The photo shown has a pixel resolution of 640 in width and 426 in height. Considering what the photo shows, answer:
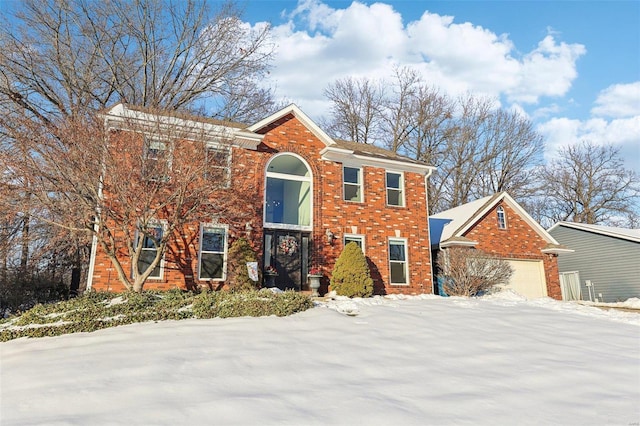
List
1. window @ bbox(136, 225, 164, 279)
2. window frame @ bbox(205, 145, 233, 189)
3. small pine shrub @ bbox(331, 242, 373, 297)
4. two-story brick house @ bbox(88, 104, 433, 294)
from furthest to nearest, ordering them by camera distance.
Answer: small pine shrub @ bbox(331, 242, 373, 297) < two-story brick house @ bbox(88, 104, 433, 294) < window @ bbox(136, 225, 164, 279) < window frame @ bbox(205, 145, 233, 189)

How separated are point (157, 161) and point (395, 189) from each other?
371 inches

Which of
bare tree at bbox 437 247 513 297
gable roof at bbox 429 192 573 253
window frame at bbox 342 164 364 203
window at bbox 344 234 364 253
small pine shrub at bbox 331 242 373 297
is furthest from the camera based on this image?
gable roof at bbox 429 192 573 253

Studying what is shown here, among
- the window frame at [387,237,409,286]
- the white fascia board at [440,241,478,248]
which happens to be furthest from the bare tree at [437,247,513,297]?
the window frame at [387,237,409,286]

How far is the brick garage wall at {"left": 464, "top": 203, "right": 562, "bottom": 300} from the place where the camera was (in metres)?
17.5

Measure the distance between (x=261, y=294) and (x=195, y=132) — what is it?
4.84 meters

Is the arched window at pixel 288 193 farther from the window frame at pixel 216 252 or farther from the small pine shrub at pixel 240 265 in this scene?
the small pine shrub at pixel 240 265

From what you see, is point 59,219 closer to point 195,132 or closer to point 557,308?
point 195,132

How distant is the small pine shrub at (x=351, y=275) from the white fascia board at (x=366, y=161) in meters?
3.57

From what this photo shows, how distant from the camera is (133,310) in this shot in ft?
26.1

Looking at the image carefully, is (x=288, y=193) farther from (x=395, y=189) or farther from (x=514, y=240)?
(x=514, y=240)

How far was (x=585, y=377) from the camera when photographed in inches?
204

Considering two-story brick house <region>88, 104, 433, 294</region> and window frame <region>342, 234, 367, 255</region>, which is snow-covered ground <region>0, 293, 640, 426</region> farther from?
window frame <region>342, 234, 367, 255</region>

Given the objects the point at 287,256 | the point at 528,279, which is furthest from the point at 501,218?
the point at 287,256

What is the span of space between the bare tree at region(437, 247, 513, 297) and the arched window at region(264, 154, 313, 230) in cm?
563
